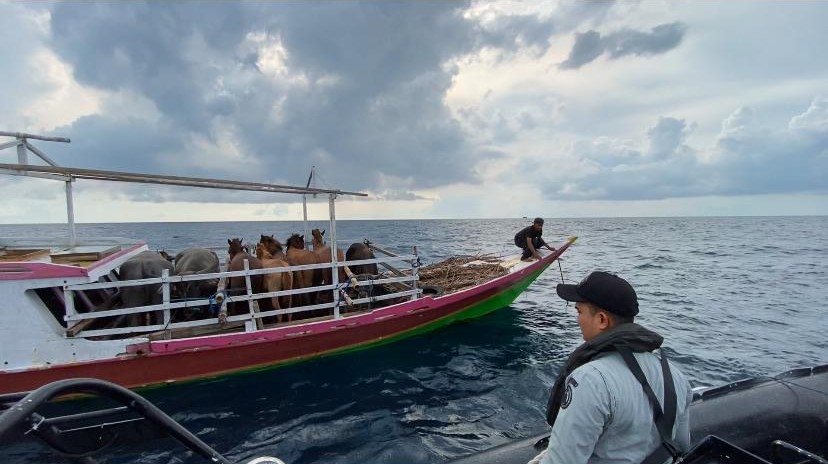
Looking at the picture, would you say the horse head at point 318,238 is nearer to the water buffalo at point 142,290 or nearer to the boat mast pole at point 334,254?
the boat mast pole at point 334,254

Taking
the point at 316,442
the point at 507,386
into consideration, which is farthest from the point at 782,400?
the point at 316,442

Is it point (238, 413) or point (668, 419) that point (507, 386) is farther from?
point (668, 419)

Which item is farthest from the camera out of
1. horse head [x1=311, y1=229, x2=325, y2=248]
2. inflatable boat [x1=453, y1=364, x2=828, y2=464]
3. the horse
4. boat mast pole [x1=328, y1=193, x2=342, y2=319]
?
horse head [x1=311, y1=229, x2=325, y2=248]

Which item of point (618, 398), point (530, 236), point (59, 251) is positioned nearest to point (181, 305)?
point (59, 251)

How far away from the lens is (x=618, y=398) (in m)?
2.04

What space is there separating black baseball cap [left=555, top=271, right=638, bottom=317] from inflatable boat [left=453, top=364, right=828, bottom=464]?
70.9 inches

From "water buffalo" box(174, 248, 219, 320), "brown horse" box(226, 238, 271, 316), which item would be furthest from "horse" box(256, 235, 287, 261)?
"water buffalo" box(174, 248, 219, 320)

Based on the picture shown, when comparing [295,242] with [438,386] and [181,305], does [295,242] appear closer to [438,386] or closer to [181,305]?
[181,305]

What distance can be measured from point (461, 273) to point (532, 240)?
2.64m

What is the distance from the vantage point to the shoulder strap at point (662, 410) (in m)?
2.08

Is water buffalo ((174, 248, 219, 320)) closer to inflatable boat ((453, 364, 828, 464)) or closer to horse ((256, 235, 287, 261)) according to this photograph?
horse ((256, 235, 287, 261))

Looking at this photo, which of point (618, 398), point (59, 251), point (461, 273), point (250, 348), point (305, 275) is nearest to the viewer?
point (618, 398)

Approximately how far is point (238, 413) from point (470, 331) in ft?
19.7

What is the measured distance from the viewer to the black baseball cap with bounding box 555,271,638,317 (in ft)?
7.38
